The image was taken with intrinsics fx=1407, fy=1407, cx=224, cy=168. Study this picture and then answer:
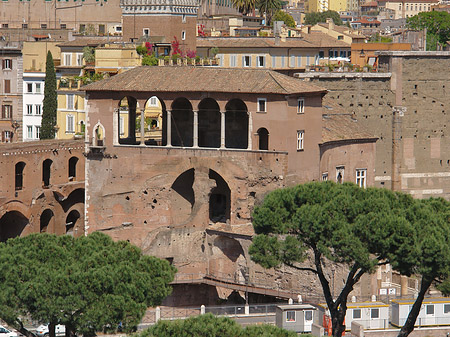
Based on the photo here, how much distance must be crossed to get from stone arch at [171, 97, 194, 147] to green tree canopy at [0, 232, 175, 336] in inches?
673

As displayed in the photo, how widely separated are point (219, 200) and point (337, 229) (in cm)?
1503

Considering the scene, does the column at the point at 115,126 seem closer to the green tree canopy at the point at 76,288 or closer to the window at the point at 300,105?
the window at the point at 300,105

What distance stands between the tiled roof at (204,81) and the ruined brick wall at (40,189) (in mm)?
5742

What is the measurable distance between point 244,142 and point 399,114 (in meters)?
13.5

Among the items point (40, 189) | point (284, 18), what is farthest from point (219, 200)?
point (284, 18)

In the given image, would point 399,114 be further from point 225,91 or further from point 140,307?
point 140,307

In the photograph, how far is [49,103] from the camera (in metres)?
75.8

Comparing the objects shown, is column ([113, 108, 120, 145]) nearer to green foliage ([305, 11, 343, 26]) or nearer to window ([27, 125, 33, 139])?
window ([27, 125, 33, 139])

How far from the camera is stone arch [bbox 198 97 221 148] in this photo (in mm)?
61312

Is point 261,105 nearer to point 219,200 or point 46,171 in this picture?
point 219,200

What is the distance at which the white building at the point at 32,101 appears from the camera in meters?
81.0

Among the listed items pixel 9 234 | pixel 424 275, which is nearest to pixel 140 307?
pixel 424 275

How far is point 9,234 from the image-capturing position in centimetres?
6444

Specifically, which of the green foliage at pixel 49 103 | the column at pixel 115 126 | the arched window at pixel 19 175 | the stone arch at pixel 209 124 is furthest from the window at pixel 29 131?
the column at pixel 115 126
